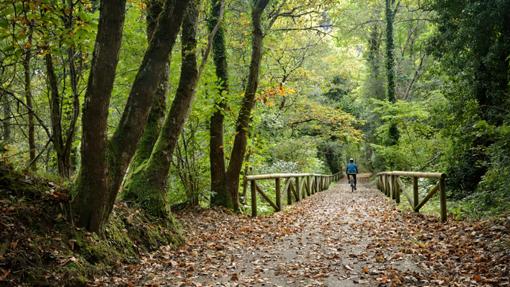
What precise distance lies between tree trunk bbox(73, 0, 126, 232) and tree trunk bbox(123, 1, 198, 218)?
1865 mm

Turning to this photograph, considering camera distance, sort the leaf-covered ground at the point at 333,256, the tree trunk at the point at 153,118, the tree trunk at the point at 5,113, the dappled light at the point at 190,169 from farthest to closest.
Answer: the tree trunk at the point at 153,118
the tree trunk at the point at 5,113
the leaf-covered ground at the point at 333,256
the dappled light at the point at 190,169

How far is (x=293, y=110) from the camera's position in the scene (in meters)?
22.6

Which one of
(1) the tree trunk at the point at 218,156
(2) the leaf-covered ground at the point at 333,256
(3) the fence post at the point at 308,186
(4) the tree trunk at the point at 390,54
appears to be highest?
(4) the tree trunk at the point at 390,54

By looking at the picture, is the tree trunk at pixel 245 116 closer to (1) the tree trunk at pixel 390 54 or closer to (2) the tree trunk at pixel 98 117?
(2) the tree trunk at pixel 98 117

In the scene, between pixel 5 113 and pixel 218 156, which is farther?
pixel 218 156

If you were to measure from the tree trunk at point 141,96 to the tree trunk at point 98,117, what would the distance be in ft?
0.78

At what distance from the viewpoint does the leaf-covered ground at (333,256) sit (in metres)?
5.03

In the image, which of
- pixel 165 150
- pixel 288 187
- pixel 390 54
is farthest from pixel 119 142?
pixel 390 54

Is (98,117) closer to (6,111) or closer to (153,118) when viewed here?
(153,118)

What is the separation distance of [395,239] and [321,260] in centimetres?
186

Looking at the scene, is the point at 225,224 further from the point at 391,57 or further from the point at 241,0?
the point at 391,57

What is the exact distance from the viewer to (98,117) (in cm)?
489

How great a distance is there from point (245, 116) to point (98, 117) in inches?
250

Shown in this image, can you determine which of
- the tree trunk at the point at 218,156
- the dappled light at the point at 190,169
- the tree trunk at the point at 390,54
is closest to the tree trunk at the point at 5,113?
the dappled light at the point at 190,169
